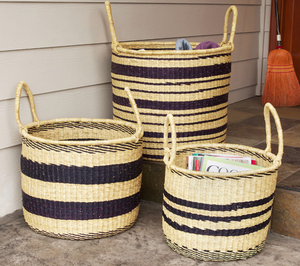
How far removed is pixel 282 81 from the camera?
3.00 meters

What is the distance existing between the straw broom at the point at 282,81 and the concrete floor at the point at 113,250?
64.3 inches

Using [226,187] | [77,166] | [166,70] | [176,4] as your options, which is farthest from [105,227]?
[176,4]

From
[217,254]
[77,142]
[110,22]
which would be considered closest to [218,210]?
[217,254]

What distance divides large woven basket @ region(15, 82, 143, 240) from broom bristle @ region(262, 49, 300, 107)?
1.72 metres

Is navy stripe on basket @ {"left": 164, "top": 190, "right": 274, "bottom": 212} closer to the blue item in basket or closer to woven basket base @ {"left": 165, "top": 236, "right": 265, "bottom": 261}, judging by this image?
woven basket base @ {"left": 165, "top": 236, "right": 265, "bottom": 261}

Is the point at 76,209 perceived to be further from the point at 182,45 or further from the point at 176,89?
the point at 182,45

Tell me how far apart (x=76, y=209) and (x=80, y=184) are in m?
0.10

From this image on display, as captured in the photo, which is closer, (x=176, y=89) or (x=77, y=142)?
(x=77, y=142)

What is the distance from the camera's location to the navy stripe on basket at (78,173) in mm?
1426

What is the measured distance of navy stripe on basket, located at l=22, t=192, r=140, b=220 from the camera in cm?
146

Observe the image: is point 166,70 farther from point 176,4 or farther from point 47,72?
point 176,4

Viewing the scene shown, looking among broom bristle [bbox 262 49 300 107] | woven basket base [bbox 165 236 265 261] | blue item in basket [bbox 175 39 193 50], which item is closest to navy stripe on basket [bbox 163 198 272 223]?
woven basket base [bbox 165 236 265 261]

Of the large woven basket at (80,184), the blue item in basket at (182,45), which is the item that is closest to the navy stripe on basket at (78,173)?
the large woven basket at (80,184)

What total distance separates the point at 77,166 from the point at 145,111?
0.44 m
